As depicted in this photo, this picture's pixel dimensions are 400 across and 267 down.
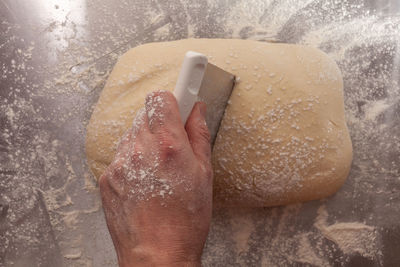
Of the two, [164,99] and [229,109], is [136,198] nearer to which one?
[164,99]

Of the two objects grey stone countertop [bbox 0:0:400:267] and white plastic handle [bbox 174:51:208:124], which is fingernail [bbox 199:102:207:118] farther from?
grey stone countertop [bbox 0:0:400:267]

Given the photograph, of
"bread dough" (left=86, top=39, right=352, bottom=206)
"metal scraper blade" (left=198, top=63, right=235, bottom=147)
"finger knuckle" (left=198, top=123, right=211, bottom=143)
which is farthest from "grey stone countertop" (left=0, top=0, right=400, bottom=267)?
"finger knuckle" (left=198, top=123, right=211, bottom=143)

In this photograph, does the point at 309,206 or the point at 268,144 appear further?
the point at 309,206

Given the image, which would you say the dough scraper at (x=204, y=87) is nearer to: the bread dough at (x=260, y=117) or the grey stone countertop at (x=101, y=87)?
the bread dough at (x=260, y=117)

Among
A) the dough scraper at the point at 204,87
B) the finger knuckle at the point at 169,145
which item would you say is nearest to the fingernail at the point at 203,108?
the dough scraper at the point at 204,87

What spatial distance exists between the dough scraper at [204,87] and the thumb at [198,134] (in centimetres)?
2

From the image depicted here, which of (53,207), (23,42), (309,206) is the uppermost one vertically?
(23,42)

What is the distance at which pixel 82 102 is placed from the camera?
115 centimetres

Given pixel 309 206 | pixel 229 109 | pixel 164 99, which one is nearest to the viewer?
pixel 164 99

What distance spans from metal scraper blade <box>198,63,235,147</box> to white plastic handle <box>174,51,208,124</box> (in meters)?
0.10

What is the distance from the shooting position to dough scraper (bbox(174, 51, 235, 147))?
0.68 metres

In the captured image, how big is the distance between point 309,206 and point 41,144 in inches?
37.9

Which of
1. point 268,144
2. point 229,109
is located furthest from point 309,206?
point 229,109

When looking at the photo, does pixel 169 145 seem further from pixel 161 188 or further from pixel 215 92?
pixel 215 92
